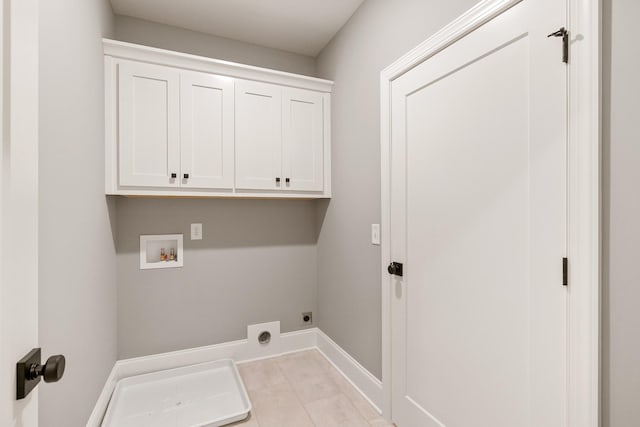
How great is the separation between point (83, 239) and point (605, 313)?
2.09 metres

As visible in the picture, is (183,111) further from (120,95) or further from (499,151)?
(499,151)

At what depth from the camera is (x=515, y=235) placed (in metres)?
1.14

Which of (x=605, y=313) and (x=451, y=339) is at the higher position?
(x=605, y=313)

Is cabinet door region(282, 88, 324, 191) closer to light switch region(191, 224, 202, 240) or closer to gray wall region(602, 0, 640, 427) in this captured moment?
light switch region(191, 224, 202, 240)

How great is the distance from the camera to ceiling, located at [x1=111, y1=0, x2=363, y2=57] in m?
2.11

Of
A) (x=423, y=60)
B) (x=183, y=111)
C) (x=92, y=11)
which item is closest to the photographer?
(x=423, y=60)

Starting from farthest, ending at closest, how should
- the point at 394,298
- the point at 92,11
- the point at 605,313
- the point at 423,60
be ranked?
the point at 394,298 → the point at 92,11 → the point at 423,60 → the point at 605,313

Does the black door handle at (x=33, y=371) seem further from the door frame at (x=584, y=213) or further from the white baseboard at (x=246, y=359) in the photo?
the white baseboard at (x=246, y=359)

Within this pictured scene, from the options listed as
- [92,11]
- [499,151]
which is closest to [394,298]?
[499,151]

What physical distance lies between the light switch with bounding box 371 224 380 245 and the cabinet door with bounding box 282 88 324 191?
72 cm

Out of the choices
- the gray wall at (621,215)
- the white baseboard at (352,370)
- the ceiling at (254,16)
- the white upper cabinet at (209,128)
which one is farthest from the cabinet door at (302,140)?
the gray wall at (621,215)

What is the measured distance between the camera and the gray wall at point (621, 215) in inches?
33.0

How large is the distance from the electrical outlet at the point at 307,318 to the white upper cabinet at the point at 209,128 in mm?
1110

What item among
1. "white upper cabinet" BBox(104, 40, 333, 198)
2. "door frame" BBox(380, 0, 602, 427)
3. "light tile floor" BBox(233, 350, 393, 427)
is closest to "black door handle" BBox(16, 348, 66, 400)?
"door frame" BBox(380, 0, 602, 427)
